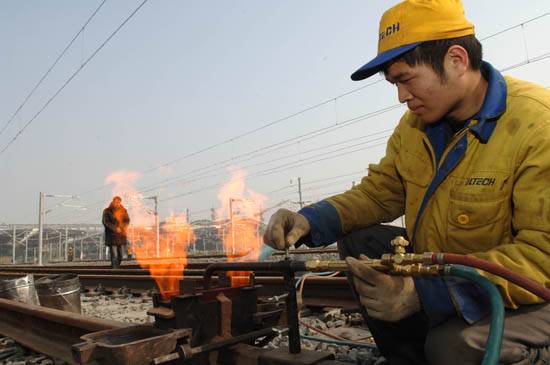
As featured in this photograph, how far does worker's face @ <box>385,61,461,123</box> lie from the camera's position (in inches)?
77.4

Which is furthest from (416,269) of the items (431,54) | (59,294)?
(59,294)

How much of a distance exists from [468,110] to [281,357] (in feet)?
4.93

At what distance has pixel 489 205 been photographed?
6.10 feet

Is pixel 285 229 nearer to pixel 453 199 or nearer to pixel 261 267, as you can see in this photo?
pixel 261 267

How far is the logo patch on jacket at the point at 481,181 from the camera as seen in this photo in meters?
1.86

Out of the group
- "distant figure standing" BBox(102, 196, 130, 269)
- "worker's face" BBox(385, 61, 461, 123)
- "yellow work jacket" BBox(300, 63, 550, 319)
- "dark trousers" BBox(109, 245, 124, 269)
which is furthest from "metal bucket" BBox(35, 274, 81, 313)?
"dark trousers" BBox(109, 245, 124, 269)

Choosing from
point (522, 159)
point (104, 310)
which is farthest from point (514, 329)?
point (104, 310)

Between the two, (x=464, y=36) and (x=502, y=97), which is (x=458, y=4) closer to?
(x=464, y=36)

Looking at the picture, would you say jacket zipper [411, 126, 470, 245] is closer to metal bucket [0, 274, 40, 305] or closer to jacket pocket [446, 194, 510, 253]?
jacket pocket [446, 194, 510, 253]

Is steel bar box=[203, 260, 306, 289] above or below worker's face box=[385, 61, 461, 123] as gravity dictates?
below

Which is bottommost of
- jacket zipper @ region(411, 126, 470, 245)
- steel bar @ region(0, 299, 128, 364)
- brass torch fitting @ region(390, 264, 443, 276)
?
steel bar @ region(0, 299, 128, 364)

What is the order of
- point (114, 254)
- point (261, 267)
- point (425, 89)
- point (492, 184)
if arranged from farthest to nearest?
point (114, 254) → point (261, 267) → point (425, 89) → point (492, 184)

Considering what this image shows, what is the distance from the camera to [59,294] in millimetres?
5098

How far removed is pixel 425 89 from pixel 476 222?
634 millimetres
